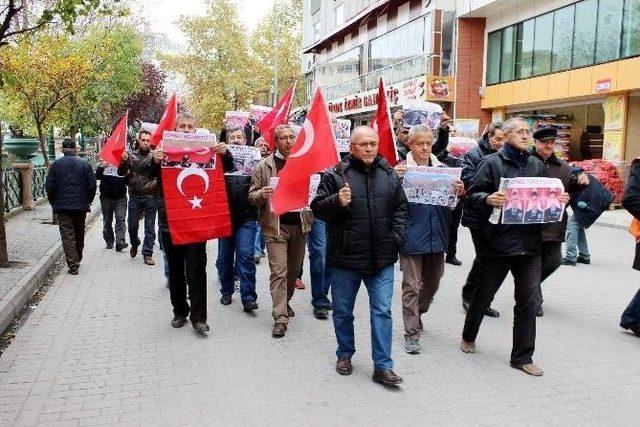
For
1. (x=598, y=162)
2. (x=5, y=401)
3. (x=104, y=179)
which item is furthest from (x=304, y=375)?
(x=598, y=162)

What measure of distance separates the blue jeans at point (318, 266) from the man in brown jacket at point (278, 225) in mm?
435

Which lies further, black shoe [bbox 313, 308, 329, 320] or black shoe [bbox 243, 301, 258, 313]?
black shoe [bbox 243, 301, 258, 313]

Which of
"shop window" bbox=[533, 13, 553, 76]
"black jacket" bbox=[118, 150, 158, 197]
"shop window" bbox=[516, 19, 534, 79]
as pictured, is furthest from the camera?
"shop window" bbox=[516, 19, 534, 79]

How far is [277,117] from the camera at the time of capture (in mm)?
9531

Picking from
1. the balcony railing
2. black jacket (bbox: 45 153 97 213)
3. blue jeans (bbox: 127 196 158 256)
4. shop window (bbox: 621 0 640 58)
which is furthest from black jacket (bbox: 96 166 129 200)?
the balcony railing

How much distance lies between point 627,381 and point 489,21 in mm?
23254

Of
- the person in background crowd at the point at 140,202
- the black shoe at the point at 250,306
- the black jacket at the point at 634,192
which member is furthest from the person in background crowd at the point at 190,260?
the black jacket at the point at 634,192

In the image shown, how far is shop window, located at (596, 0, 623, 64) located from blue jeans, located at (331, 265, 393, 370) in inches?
668

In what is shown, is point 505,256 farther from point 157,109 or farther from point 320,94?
point 157,109

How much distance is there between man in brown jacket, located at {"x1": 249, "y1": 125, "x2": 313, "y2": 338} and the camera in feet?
20.0

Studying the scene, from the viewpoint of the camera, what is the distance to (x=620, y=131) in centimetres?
1884

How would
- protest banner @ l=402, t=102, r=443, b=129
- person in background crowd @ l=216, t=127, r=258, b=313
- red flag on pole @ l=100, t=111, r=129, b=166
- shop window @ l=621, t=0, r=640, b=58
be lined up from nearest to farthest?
person in background crowd @ l=216, t=127, r=258, b=313 → protest banner @ l=402, t=102, r=443, b=129 → red flag on pole @ l=100, t=111, r=129, b=166 → shop window @ l=621, t=0, r=640, b=58

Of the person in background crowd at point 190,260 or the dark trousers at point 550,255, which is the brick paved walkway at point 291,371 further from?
the dark trousers at point 550,255

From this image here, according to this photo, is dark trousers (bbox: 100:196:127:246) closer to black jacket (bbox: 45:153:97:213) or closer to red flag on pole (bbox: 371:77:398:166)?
black jacket (bbox: 45:153:97:213)
